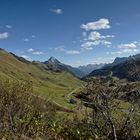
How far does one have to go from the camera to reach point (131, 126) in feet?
43.8

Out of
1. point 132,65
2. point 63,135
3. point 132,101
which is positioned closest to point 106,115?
point 132,101

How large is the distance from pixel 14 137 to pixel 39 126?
155cm

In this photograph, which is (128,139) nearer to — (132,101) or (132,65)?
(132,101)

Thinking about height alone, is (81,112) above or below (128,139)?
above

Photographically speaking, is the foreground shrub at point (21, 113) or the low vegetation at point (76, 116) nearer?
the low vegetation at point (76, 116)

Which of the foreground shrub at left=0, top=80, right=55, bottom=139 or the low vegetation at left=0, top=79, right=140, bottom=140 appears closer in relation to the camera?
the low vegetation at left=0, top=79, right=140, bottom=140

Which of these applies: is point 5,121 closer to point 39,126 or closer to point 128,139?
point 39,126

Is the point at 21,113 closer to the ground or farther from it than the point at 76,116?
farther from it

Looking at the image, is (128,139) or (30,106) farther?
(30,106)

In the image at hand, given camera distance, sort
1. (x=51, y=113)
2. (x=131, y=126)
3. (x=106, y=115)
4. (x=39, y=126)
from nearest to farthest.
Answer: (x=106, y=115), (x=131, y=126), (x=39, y=126), (x=51, y=113)

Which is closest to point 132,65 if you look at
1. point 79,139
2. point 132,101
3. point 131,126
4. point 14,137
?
point 132,101

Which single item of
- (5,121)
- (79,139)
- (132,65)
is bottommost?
(79,139)

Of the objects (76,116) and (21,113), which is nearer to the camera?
(21,113)

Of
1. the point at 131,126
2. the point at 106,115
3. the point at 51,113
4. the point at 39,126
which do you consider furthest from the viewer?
the point at 51,113
